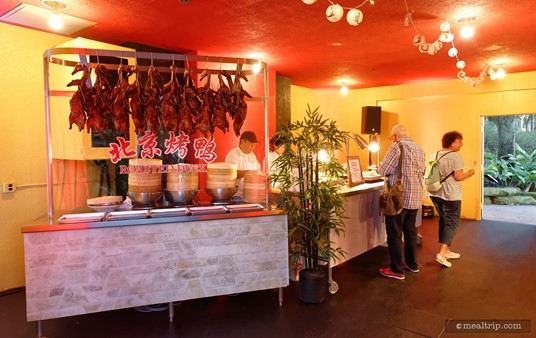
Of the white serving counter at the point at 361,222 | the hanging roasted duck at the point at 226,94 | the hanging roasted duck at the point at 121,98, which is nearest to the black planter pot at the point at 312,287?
the white serving counter at the point at 361,222

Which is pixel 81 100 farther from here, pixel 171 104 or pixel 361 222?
pixel 361 222

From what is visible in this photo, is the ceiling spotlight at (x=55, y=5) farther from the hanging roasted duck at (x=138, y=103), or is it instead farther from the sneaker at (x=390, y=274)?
the sneaker at (x=390, y=274)

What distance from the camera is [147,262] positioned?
2.81m

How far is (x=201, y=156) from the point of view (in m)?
3.33

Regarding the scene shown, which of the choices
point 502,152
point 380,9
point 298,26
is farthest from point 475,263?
point 502,152

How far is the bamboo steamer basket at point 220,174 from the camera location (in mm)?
3211

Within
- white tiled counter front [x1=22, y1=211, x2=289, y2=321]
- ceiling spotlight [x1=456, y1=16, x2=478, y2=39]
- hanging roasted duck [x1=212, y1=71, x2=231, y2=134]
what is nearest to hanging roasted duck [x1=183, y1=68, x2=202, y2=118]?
hanging roasted duck [x1=212, y1=71, x2=231, y2=134]

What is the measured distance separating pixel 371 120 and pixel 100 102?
642 centimetres

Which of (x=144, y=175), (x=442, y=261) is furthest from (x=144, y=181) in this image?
(x=442, y=261)

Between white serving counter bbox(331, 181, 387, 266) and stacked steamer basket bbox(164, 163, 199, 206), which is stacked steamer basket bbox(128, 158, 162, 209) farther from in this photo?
white serving counter bbox(331, 181, 387, 266)

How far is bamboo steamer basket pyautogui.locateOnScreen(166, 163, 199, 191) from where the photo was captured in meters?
3.07

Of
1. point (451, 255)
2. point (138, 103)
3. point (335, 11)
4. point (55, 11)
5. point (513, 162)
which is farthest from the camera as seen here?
point (513, 162)

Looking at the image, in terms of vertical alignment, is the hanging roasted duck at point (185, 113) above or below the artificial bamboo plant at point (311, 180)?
above

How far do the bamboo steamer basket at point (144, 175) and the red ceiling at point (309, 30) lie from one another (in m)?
1.42
